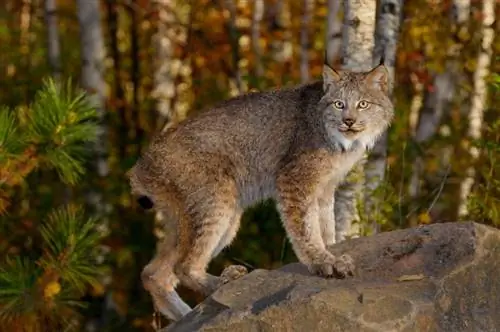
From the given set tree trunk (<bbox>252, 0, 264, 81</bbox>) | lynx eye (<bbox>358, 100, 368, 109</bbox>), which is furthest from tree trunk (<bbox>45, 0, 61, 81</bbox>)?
lynx eye (<bbox>358, 100, 368, 109</bbox>)

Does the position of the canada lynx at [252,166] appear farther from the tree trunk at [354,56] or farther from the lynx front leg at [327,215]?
the tree trunk at [354,56]

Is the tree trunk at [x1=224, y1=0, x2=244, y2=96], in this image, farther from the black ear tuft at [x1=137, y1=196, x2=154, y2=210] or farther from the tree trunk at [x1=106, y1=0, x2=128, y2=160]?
the black ear tuft at [x1=137, y1=196, x2=154, y2=210]

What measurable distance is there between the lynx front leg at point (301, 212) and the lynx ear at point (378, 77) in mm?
688

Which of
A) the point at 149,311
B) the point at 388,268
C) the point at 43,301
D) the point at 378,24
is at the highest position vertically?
the point at 378,24

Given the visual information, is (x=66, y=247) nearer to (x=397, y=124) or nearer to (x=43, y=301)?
(x=43, y=301)

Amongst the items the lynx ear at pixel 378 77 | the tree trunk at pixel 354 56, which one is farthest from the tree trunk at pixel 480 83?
the lynx ear at pixel 378 77

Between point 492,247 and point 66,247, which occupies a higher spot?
point 492,247

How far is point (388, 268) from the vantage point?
6395 millimetres

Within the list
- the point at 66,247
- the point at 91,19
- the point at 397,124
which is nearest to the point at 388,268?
the point at 66,247

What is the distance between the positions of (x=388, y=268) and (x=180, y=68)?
6.93 m

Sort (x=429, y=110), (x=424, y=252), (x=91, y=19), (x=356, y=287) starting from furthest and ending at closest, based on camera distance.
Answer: (x=429, y=110)
(x=91, y=19)
(x=424, y=252)
(x=356, y=287)

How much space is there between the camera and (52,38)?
12.0 meters

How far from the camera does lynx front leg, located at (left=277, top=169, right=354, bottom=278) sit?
22.5ft

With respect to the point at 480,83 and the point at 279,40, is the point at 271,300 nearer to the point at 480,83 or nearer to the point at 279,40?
the point at 480,83
